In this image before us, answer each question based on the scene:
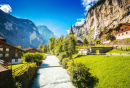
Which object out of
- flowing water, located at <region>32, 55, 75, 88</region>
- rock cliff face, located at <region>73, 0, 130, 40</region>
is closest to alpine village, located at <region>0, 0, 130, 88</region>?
flowing water, located at <region>32, 55, 75, 88</region>

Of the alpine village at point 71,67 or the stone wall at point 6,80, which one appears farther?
the alpine village at point 71,67

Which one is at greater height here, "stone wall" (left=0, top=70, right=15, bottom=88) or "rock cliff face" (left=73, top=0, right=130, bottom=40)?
"rock cliff face" (left=73, top=0, right=130, bottom=40)

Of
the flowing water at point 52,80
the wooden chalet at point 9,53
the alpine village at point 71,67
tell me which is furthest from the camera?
the wooden chalet at point 9,53

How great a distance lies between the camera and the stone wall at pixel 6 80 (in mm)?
9066

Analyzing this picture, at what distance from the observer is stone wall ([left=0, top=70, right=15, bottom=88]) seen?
29.7 feet

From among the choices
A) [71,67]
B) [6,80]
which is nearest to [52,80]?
[71,67]

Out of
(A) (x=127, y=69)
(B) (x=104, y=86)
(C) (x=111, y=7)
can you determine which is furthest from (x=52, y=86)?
(C) (x=111, y=7)

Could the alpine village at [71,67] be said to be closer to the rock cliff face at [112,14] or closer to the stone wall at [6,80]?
the stone wall at [6,80]

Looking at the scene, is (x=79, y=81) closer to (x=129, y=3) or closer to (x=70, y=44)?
(x=70, y=44)

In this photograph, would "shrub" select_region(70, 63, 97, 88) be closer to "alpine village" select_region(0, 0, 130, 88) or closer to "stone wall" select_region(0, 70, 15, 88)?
"alpine village" select_region(0, 0, 130, 88)

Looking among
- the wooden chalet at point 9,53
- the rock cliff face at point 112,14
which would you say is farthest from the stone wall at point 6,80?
the rock cliff face at point 112,14

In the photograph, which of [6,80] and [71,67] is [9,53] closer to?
[6,80]

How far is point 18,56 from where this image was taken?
89.0 feet

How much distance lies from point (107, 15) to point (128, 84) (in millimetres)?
126667
